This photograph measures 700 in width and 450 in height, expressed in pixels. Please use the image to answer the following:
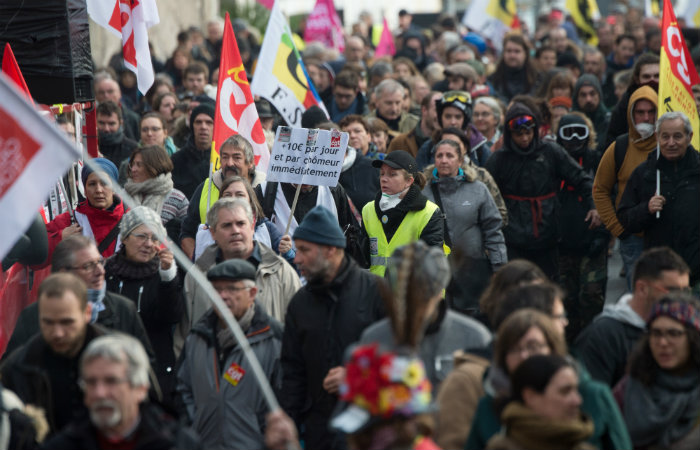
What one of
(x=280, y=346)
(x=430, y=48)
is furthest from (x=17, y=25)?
(x=430, y=48)

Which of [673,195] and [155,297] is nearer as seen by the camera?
[155,297]

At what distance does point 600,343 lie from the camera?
5832 mm

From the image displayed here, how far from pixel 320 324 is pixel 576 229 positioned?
4323 millimetres

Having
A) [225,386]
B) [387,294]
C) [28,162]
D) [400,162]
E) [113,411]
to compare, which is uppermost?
[28,162]

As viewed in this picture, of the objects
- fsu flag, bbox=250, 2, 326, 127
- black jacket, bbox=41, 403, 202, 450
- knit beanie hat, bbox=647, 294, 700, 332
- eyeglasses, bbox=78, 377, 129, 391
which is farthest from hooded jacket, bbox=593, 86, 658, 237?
eyeglasses, bbox=78, 377, 129, 391

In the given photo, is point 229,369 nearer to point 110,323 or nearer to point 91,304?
point 110,323

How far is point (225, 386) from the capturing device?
238 inches

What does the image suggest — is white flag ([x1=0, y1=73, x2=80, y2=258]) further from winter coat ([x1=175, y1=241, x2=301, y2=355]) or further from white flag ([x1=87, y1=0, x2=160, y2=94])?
white flag ([x1=87, y1=0, x2=160, y2=94])

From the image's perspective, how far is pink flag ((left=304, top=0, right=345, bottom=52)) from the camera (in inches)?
757

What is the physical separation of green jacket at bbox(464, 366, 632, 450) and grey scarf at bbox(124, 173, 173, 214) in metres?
4.42

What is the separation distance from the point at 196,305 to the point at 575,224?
12.9 feet

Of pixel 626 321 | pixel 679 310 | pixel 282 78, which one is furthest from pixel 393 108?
pixel 679 310

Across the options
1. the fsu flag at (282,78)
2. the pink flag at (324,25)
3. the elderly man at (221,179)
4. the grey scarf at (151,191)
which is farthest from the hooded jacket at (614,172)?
the pink flag at (324,25)

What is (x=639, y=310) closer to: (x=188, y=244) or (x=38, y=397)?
(x=38, y=397)
